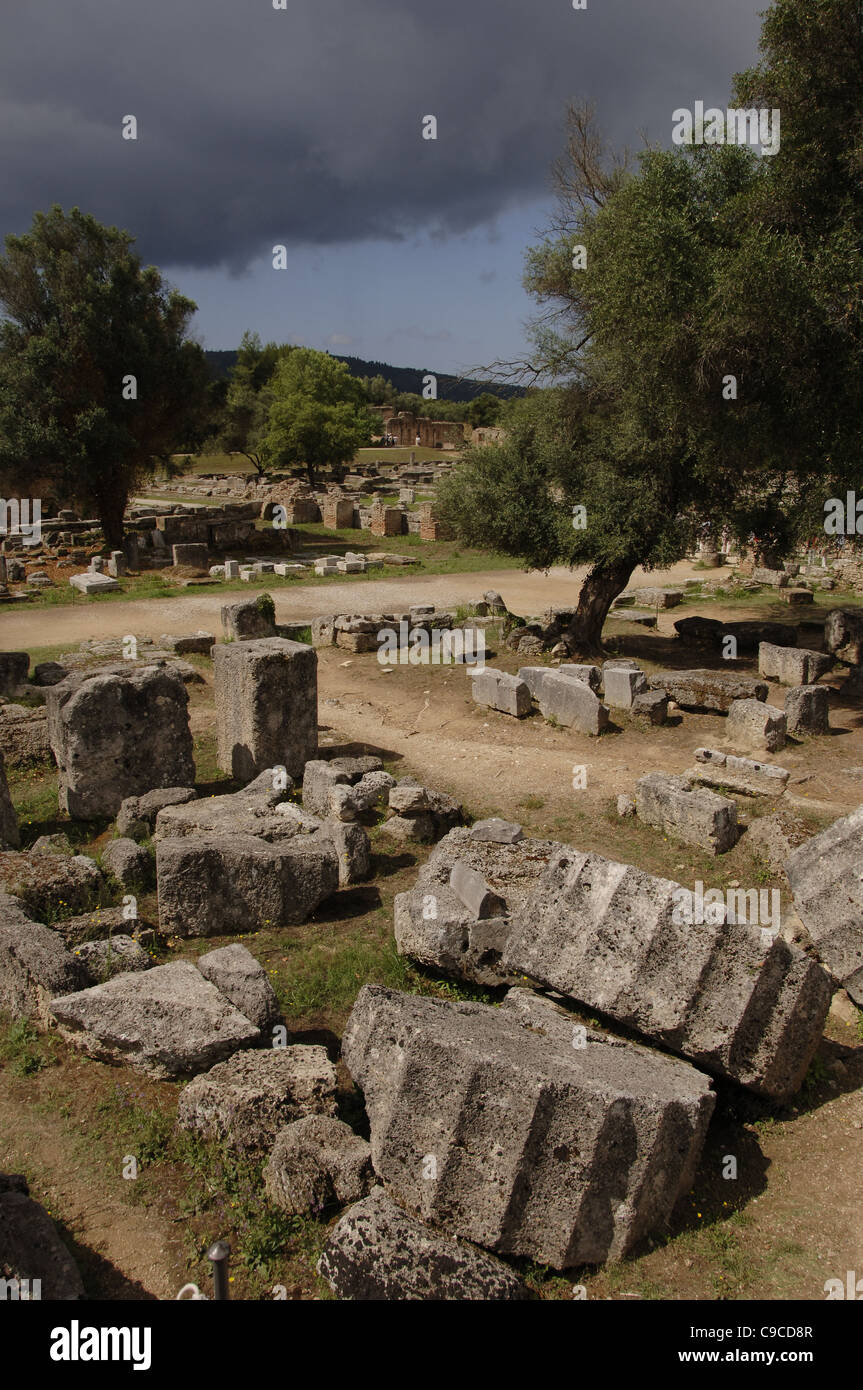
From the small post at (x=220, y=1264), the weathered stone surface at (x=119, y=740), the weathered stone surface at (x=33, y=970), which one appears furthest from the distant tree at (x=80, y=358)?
the small post at (x=220, y=1264)

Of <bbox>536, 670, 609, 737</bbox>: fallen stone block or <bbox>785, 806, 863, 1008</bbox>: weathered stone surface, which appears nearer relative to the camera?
<bbox>785, 806, 863, 1008</bbox>: weathered stone surface

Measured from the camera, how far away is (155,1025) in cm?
627

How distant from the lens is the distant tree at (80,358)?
89.4 ft

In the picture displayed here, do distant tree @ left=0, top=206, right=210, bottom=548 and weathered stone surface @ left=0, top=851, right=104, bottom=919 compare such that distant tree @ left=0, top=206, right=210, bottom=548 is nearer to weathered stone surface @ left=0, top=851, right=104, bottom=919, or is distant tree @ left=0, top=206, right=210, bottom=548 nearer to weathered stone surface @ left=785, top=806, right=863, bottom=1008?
weathered stone surface @ left=0, top=851, right=104, bottom=919

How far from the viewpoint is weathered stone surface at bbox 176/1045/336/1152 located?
18.2 feet

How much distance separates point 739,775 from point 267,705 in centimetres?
583

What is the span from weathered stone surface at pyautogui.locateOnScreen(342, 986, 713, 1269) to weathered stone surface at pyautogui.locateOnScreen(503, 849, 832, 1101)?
66 cm

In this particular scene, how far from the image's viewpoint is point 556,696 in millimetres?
14602

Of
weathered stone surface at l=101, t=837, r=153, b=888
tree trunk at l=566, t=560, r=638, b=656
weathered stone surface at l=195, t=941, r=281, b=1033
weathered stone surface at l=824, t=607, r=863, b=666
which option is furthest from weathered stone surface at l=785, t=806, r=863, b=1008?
weathered stone surface at l=824, t=607, r=863, b=666

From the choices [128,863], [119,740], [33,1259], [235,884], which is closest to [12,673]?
[119,740]

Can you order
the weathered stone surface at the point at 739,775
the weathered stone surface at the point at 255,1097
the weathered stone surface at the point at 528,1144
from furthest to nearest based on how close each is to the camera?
the weathered stone surface at the point at 739,775 < the weathered stone surface at the point at 255,1097 < the weathered stone surface at the point at 528,1144

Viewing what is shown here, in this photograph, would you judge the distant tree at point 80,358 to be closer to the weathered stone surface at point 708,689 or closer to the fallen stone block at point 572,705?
the fallen stone block at point 572,705

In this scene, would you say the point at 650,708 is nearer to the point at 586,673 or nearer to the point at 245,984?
the point at 586,673

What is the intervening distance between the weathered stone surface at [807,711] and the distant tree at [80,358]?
20995 mm
